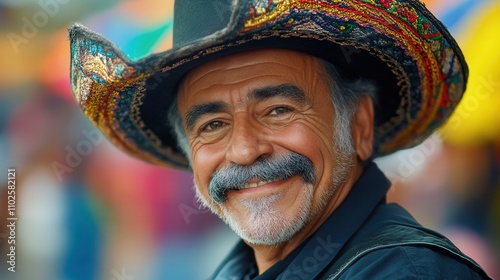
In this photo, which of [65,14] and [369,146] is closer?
[369,146]

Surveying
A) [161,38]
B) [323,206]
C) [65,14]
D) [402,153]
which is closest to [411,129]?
[323,206]

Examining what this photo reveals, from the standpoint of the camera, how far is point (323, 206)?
236cm

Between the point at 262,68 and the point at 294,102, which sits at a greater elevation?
the point at 262,68

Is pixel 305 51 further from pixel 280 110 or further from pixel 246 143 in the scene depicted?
pixel 246 143

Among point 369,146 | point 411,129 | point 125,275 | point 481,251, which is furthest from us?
point 125,275

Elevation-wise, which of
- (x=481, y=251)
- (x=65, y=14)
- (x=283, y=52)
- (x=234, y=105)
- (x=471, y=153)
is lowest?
(x=481, y=251)

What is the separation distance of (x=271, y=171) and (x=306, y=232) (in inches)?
11.1

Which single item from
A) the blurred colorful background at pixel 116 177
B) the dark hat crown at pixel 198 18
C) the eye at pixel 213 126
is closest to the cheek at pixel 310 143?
the eye at pixel 213 126

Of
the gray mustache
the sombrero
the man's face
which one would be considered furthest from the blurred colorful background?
the gray mustache

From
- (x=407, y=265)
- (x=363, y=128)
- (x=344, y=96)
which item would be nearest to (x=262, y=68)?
(x=344, y=96)

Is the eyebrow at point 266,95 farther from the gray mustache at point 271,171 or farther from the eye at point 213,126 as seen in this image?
the gray mustache at point 271,171

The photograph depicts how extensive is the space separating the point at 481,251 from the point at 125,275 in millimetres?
2710

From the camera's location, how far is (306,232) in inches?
94.5

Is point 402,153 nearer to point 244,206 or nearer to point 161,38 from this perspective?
point 161,38
